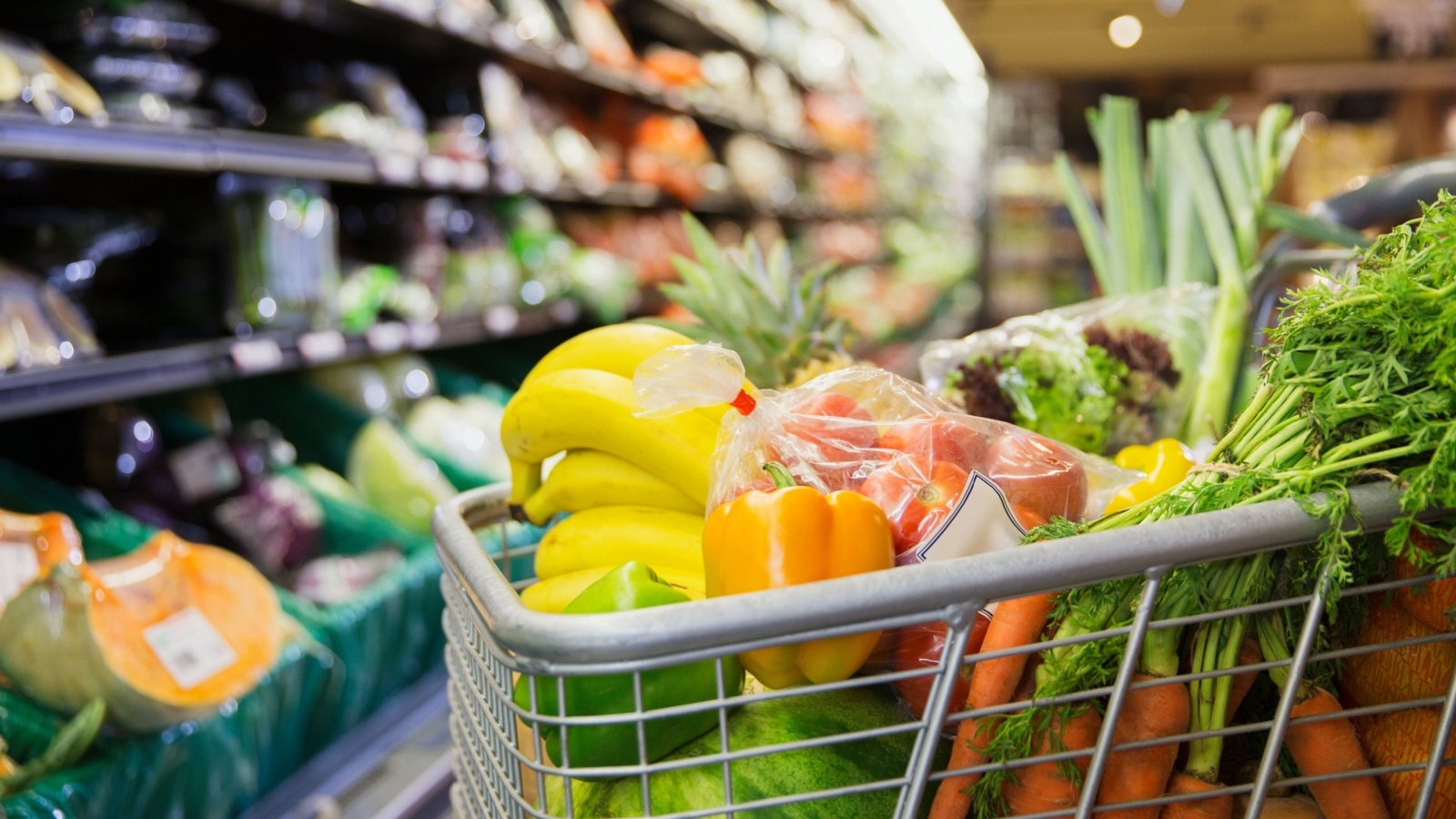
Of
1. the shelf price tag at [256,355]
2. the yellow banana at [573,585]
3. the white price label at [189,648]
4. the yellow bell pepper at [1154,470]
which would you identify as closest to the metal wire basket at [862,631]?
the yellow banana at [573,585]

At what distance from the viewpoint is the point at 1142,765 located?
2.34 feet

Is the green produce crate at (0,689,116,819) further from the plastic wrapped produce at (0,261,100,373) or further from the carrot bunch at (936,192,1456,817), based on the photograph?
the carrot bunch at (936,192,1456,817)

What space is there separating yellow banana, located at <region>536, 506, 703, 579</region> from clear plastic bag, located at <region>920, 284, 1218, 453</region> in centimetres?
43

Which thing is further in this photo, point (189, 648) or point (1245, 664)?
point (189, 648)

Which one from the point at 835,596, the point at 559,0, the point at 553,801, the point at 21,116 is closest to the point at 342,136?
the point at 21,116

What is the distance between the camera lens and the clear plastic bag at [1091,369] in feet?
4.11

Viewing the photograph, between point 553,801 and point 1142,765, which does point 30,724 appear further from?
point 1142,765

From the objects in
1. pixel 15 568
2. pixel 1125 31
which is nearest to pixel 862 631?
pixel 15 568

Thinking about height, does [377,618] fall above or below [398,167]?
below

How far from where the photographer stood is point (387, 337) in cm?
289

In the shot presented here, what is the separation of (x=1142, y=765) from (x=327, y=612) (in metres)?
1.80

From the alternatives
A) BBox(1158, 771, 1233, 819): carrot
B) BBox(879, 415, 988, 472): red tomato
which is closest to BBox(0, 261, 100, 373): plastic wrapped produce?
BBox(879, 415, 988, 472): red tomato

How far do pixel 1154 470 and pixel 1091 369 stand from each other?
0.27m

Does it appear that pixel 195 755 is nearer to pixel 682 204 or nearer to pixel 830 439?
pixel 830 439
